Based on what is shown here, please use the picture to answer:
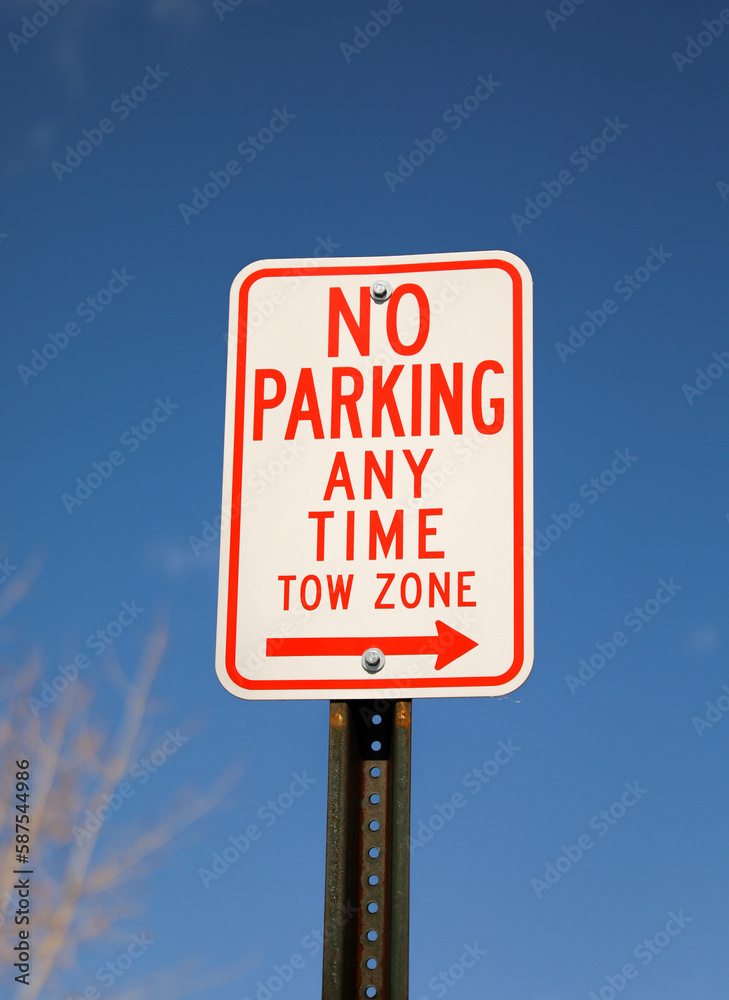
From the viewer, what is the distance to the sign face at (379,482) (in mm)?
2229

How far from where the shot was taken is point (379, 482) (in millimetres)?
2305

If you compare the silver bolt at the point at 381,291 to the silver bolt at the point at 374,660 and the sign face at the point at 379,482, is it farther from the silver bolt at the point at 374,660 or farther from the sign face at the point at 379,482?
the silver bolt at the point at 374,660

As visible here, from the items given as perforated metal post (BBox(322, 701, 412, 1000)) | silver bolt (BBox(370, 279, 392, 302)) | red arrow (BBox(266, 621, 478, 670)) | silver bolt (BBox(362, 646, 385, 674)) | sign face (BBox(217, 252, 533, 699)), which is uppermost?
silver bolt (BBox(370, 279, 392, 302))

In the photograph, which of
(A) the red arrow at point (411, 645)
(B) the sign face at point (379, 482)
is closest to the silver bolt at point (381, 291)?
(B) the sign face at point (379, 482)

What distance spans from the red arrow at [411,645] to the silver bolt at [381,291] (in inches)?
26.5

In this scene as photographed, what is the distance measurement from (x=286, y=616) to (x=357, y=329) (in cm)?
59

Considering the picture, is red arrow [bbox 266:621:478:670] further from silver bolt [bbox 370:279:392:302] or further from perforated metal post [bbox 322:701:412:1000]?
silver bolt [bbox 370:279:392:302]

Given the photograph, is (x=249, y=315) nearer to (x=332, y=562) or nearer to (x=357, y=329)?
(x=357, y=329)

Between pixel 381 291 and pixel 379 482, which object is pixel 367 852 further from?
pixel 381 291

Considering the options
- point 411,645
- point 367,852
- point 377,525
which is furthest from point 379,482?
point 367,852

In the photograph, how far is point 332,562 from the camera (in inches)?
89.7

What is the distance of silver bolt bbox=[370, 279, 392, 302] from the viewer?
8.07ft

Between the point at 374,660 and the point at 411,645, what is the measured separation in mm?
72

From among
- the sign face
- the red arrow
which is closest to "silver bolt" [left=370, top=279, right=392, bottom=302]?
the sign face
